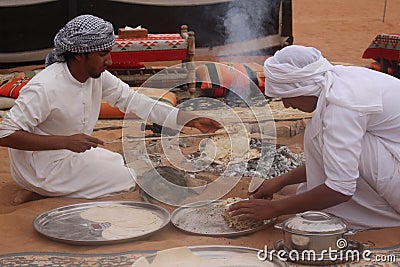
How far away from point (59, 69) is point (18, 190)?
94 cm

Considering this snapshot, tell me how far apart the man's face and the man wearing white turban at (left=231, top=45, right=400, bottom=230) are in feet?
3.75

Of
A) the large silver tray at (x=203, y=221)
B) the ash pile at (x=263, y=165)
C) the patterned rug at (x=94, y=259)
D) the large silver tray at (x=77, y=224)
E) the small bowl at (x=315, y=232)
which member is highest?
the small bowl at (x=315, y=232)

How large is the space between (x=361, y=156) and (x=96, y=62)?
1661mm

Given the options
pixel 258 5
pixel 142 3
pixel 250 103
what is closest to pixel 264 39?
pixel 258 5

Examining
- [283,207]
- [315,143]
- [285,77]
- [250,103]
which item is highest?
[285,77]

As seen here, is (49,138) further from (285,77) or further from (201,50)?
(201,50)

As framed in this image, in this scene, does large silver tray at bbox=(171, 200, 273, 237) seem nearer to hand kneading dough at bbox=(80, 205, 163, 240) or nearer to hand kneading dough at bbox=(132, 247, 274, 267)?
hand kneading dough at bbox=(80, 205, 163, 240)

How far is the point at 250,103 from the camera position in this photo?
7.61 metres

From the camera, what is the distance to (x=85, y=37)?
→ 4.25 metres

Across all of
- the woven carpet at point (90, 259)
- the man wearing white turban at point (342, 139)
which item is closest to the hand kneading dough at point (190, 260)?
the woven carpet at point (90, 259)

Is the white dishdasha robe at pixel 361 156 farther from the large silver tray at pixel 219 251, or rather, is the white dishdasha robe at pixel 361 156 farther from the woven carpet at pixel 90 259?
the large silver tray at pixel 219 251

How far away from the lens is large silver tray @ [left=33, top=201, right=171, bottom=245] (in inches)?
149

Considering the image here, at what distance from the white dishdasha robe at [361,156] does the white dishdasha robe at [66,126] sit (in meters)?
1.27

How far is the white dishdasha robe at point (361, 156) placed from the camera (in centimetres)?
350
